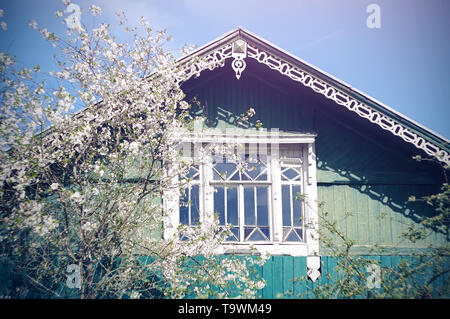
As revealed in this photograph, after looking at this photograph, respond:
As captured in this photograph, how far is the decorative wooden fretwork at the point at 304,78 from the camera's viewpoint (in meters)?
5.06

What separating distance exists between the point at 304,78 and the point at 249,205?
99.4 inches

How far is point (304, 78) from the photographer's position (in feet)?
17.4

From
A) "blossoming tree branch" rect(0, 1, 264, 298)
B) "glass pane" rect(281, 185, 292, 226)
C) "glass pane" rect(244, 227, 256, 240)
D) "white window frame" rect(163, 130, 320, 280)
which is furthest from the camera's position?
"glass pane" rect(281, 185, 292, 226)

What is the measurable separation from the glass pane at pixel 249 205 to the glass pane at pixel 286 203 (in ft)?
1.89

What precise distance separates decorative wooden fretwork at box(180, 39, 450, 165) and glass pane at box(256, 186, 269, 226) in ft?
6.87

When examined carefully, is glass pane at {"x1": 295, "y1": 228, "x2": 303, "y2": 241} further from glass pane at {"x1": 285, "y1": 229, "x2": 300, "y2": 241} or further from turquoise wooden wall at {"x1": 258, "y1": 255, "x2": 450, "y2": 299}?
turquoise wooden wall at {"x1": 258, "y1": 255, "x2": 450, "y2": 299}

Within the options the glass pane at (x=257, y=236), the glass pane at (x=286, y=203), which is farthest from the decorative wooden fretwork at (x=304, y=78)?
the glass pane at (x=257, y=236)

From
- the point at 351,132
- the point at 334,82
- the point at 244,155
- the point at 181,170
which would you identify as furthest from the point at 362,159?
the point at 181,170

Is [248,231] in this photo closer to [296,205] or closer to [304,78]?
[296,205]

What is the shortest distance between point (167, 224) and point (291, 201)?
7.67 feet

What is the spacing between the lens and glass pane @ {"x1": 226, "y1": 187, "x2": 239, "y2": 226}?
18.0 ft

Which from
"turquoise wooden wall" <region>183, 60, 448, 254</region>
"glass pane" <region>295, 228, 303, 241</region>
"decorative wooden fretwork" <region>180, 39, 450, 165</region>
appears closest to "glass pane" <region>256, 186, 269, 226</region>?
"glass pane" <region>295, 228, 303, 241</region>

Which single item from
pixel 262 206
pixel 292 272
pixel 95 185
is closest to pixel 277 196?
pixel 262 206

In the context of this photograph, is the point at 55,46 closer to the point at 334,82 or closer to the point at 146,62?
the point at 146,62
